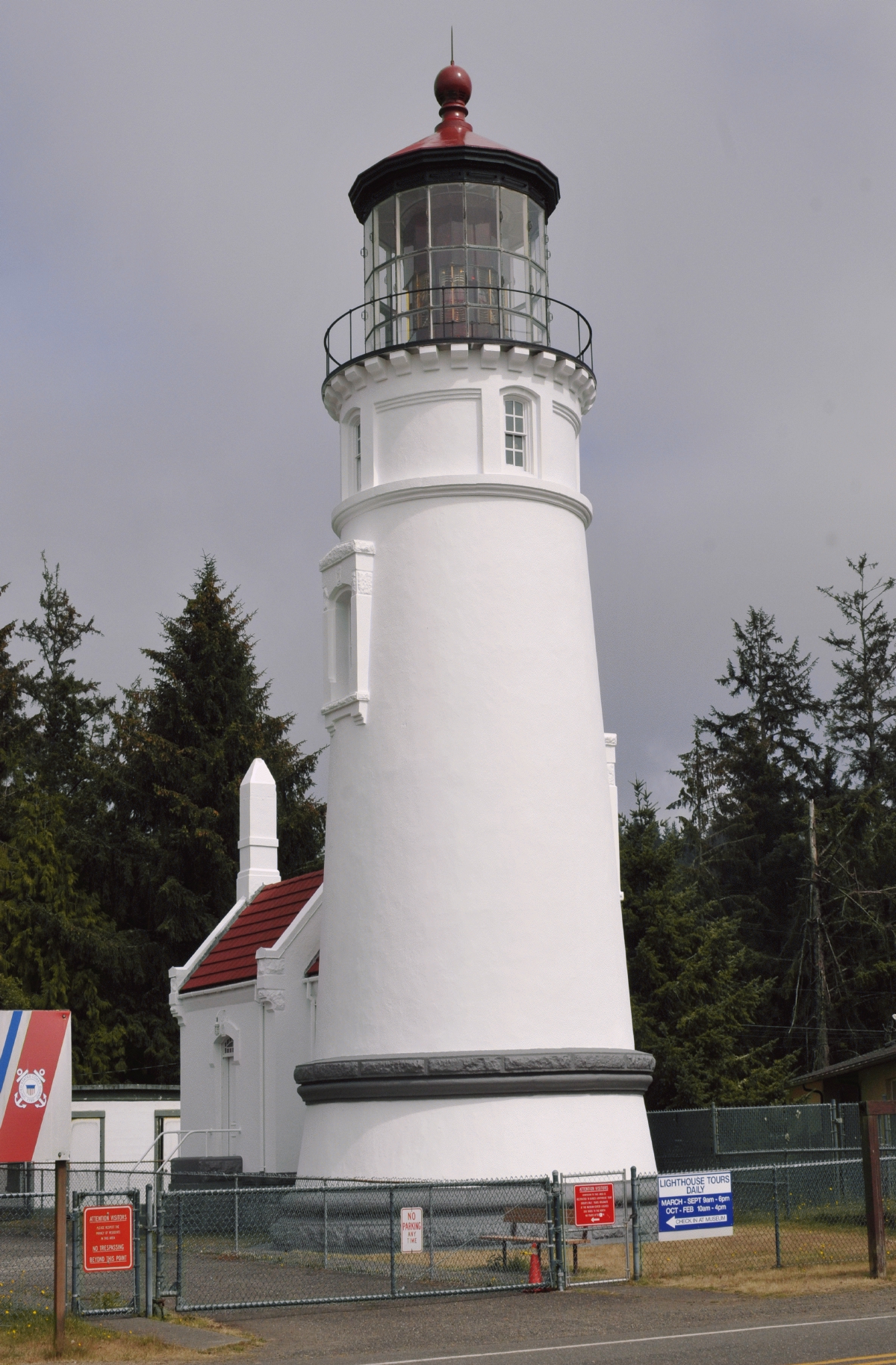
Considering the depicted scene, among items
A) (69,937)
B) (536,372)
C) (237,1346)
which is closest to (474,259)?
(536,372)

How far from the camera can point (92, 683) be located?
56.8 meters

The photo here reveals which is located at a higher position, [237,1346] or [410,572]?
[410,572]

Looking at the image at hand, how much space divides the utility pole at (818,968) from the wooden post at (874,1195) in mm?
28011

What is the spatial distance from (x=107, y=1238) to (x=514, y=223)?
49.1ft

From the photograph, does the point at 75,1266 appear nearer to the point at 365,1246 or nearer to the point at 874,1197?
the point at 365,1246

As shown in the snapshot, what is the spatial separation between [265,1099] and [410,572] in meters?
9.15

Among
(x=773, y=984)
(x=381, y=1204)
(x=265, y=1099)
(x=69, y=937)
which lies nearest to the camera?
(x=381, y=1204)

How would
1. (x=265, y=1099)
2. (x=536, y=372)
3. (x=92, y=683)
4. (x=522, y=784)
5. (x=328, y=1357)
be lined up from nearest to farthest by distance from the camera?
(x=328, y=1357), (x=522, y=784), (x=536, y=372), (x=265, y=1099), (x=92, y=683)

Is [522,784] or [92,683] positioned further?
[92,683]

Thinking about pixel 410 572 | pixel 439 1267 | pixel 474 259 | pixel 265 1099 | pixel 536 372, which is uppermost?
pixel 474 259

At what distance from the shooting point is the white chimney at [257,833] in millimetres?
30078

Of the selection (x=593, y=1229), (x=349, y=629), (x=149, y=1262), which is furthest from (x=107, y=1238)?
(x=349, y=629)

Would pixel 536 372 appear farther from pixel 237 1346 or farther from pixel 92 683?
pixel 92 683

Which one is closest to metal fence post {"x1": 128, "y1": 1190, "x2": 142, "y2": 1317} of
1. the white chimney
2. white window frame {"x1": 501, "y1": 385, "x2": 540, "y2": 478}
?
white window frame {"x1": 501, "y1": 385, "x2": 540, "y2": 478}
